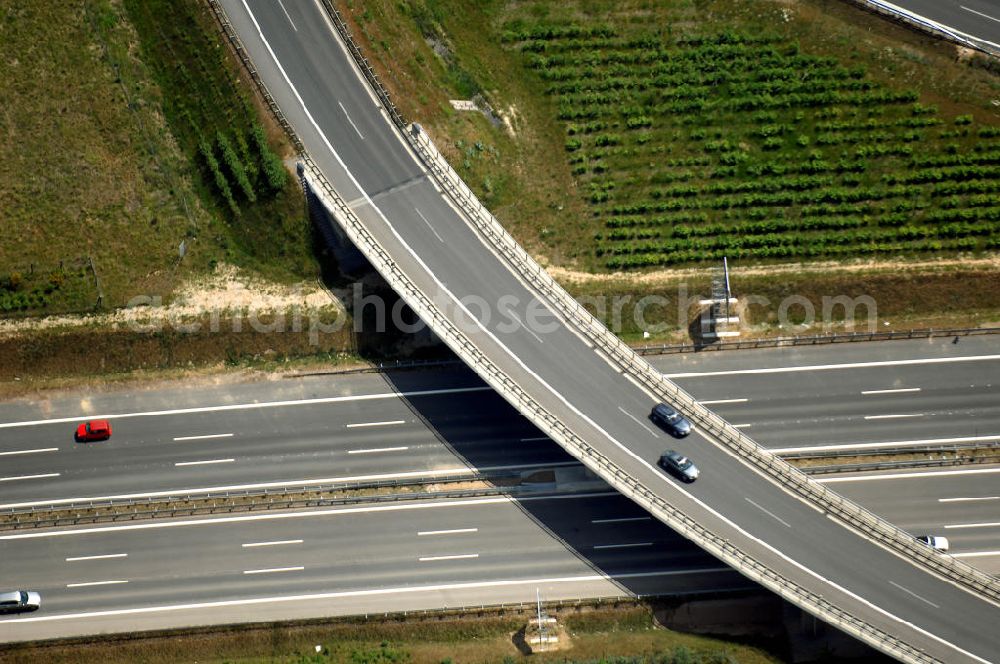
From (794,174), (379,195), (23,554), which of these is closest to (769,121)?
(794,174)

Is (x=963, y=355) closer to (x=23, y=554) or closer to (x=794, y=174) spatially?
(x=794, y=174)

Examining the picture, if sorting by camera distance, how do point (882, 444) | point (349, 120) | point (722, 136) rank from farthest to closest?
point (722, 136), point (349, 120), point (882, 444)

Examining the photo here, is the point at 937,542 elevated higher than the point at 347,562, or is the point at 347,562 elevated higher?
the point at 937,542

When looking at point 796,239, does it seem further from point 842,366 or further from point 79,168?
point 79,168

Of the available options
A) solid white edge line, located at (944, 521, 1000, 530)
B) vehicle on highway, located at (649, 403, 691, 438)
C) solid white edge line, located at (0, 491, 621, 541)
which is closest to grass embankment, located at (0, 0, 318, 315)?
solid white edge line, located at (0, 491, 621, 541)

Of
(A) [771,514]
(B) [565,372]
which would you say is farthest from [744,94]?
(A) [771,514]

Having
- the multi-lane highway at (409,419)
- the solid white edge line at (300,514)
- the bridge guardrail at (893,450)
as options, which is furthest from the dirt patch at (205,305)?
the bridge guardrail at (893,450)

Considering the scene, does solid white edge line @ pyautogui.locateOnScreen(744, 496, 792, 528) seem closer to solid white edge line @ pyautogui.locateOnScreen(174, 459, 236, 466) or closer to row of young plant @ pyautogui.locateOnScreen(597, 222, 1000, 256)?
row of young plant @ pyautogui.locateOnScreen(597, 222, 1000, 256)
